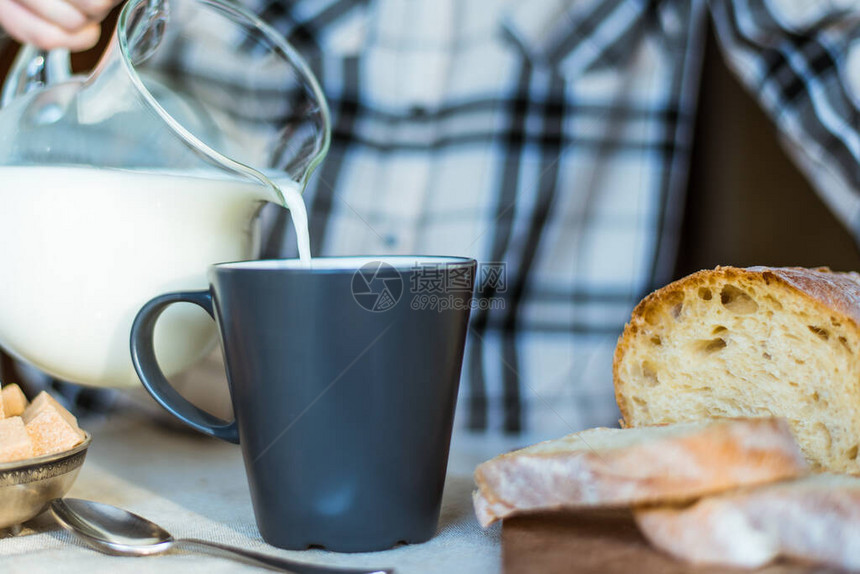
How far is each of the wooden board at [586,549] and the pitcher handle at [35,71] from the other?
51 cm

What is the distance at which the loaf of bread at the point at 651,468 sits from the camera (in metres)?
0.42

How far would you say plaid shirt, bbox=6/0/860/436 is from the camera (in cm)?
106

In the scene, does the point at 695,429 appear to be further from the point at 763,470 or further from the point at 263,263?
the point at 263,263

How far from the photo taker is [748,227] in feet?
5.43

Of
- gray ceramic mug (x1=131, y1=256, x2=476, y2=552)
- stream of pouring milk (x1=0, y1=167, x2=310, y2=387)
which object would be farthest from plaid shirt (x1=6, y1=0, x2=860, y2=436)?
gray ceramic mug (x1=131, y1=256, x2=476, y2=552)

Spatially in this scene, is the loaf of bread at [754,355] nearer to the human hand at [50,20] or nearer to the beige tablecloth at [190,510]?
the beige tablecloth at [190,510]

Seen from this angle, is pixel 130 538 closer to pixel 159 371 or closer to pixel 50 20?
pixel 159 371

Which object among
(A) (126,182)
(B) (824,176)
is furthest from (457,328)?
(B) (824,176)

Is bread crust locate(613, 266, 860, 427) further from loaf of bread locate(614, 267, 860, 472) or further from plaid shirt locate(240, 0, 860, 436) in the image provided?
plaid shirt locate(240, 0, 860, 436)

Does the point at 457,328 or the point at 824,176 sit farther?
the point at 824,176

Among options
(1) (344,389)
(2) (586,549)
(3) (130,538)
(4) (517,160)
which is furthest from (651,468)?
(4) (517,160)

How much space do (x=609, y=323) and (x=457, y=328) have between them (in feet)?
2.34

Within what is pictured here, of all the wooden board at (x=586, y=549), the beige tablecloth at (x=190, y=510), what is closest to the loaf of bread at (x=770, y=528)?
the wooden board at (x=586, y=549)

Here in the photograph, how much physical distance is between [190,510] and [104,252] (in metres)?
0.20
